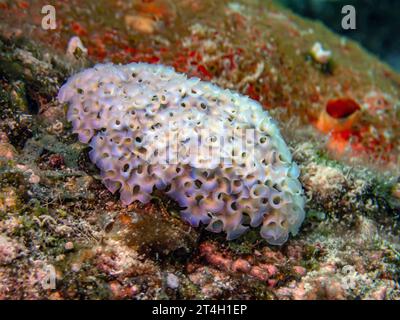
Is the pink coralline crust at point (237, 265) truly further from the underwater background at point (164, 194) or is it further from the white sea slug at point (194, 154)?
the white sea slug at point (194, 154)

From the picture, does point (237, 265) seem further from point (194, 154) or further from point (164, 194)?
point (194, 154)

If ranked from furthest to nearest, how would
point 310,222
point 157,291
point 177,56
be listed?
point 177,56 < point 310,222 < point 157,291

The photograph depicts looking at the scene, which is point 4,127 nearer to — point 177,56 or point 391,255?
point 177,56

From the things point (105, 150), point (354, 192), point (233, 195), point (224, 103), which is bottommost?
point (354, 192)

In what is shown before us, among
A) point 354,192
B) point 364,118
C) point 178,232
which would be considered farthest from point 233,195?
point 364,118

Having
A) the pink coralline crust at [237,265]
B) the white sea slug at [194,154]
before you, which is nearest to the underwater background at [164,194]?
the pink coralline crust at [237,265]

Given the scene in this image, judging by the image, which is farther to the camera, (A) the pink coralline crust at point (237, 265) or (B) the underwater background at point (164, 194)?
(A) the pink coralline crust at point (237, 265)
